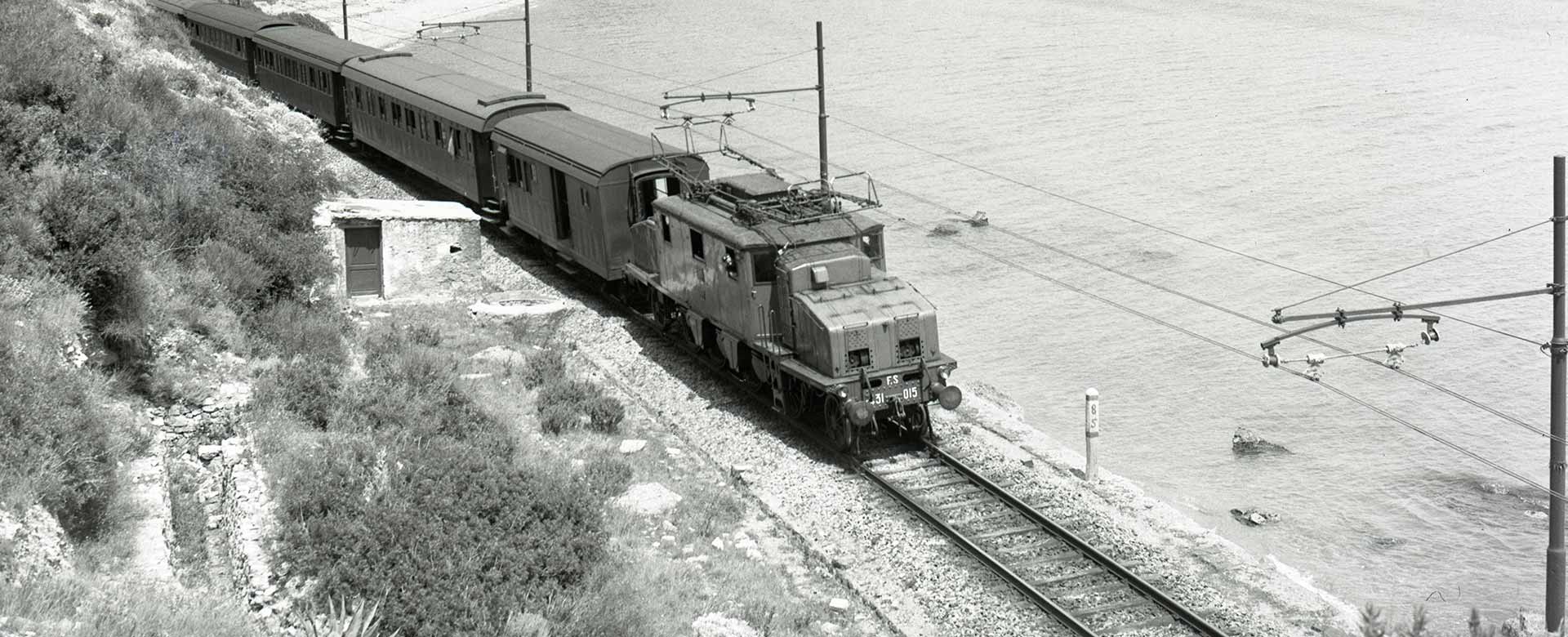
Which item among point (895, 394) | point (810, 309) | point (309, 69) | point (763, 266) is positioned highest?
point (309, 69)

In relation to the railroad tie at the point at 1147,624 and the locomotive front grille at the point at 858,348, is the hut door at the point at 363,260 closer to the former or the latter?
the locomotive front grille at the point at 858,348

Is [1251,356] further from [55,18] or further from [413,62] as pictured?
[55,18]

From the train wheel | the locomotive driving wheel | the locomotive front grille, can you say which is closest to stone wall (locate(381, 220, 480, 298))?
the locomotive driving wheel

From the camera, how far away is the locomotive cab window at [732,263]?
18969 mm

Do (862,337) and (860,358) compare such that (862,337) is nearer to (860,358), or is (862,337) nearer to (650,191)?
(860,358)

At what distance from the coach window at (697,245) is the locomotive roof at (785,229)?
0.34 m

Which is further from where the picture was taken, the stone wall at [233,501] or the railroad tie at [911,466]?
the railroad tie at [911,466]

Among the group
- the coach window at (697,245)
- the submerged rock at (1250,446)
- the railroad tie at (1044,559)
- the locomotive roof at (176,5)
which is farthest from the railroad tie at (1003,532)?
the locomotive roof at (176,5)

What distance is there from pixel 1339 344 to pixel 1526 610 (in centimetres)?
1219

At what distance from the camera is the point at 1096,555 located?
49.1 feet

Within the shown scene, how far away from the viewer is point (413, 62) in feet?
121

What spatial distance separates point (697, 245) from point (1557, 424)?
1107cm

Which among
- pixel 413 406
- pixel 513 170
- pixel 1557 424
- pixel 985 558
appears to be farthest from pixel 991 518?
pixel 513 170

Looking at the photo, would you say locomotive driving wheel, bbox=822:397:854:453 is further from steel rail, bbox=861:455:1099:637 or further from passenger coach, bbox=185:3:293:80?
passenger coach, bbox=185:3:293:80
